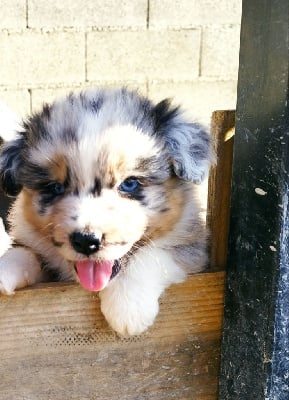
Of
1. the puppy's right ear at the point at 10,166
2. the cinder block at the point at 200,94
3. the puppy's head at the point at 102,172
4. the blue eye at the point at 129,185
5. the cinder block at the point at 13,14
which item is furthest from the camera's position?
the cinder block at the point at 200,94

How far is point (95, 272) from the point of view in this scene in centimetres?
252

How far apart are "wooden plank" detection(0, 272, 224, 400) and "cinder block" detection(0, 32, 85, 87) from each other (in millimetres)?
3547

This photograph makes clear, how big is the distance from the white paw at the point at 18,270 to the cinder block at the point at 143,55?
3.20m

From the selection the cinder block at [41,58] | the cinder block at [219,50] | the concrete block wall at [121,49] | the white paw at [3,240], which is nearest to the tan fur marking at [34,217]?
the white paw at [3,240]


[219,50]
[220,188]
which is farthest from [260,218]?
[219,50]

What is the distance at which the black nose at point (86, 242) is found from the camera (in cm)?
241

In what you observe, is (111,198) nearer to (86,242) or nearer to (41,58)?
(86,242)

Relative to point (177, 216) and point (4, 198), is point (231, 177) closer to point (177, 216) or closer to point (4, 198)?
point (177, 216)

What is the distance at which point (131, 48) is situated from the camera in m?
5.97

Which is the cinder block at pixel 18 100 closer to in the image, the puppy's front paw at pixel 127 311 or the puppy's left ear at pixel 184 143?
the puppy's left ear at pixel 184 143

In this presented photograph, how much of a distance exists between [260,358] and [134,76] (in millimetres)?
3947

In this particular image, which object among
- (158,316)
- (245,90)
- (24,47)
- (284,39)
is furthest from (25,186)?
(24,47)

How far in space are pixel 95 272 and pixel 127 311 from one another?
0.55ft

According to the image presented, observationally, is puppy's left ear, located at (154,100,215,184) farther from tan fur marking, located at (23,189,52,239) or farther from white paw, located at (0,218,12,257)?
white paw, located at (0,218,12,257)
